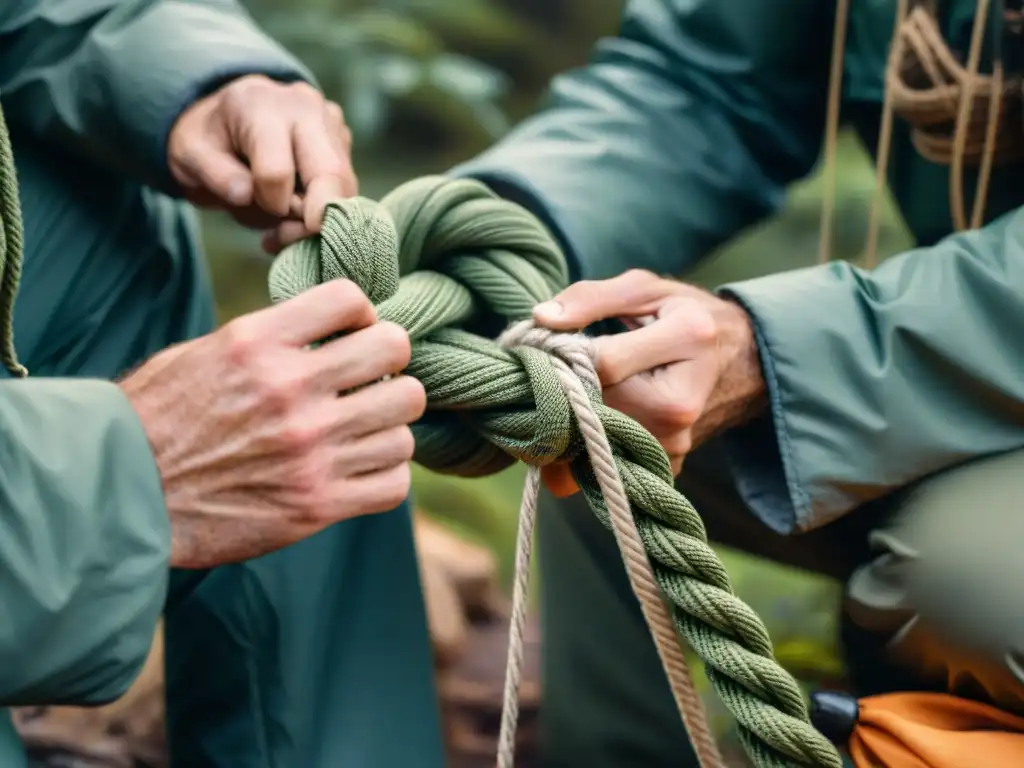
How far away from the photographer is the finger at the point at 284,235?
2.16ft

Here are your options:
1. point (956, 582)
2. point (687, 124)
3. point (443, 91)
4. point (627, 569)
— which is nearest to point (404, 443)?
point (627, 569)

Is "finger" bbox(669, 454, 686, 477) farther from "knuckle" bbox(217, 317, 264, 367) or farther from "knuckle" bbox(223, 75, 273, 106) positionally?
"knuckle" bbox(223, 75, 273, 106)

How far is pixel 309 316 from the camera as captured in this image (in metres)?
0.52

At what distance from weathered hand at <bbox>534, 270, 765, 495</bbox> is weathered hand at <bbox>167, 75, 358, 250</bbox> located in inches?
6.7

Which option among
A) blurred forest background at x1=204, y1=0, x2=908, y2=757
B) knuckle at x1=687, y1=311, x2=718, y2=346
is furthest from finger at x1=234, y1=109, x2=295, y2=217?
blurred forest background at x1=204, y1=0, x2=908, y2=757

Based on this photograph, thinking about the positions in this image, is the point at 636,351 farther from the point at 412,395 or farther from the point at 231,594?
the point at 231,594

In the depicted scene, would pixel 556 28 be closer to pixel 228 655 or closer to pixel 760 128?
pixel 760 128

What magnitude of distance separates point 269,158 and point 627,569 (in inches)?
13.2

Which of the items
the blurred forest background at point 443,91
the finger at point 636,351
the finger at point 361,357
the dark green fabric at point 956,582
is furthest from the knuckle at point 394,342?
the blurred forest background at point 443,91

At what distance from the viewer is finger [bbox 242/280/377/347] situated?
0.51m

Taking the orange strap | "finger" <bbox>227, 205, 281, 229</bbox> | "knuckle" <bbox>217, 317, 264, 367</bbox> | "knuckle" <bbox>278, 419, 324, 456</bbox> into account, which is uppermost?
"knuckle" <bbox>217, 317, 264, 367</bbox>

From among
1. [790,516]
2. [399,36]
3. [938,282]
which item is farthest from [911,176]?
[399,36]

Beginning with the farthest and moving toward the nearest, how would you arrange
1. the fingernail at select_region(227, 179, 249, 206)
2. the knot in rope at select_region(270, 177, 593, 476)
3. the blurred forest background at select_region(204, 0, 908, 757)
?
the blurred forest background at select_region(204, 0, 908, 757) → the fingernail at select_region(227, 179, 249, 206) → the knot in rope at select_region(270, 177, 593, 476)

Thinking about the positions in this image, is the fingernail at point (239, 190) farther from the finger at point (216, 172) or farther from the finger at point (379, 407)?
the finger at point (379, 407)
